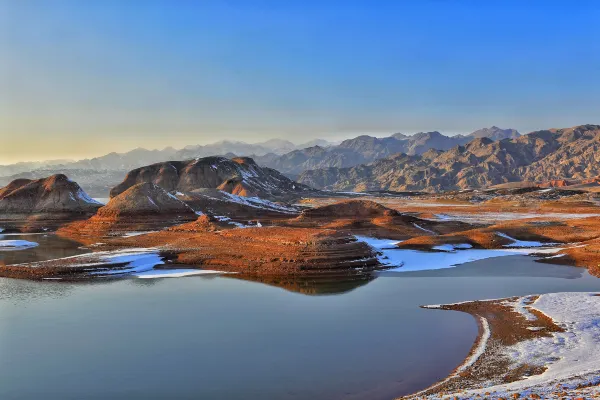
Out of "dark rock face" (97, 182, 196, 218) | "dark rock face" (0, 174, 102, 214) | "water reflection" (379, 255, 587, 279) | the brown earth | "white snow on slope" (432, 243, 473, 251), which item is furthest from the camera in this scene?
"dark rock face" (0, 174, 102, 214)

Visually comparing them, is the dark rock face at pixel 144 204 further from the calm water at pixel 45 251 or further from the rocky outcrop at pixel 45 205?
the calm water at pixel 45 251

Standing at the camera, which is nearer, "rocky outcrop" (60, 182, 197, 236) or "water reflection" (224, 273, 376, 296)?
"water reflection" (224, 273, 376, 296)

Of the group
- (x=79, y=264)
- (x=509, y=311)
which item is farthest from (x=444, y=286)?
(x=79, y=264)

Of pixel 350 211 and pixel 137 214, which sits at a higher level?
pixel 137 214

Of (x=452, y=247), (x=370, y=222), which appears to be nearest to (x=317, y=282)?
(x=452, y=247)

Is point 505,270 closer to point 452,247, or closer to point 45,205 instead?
point 452,247

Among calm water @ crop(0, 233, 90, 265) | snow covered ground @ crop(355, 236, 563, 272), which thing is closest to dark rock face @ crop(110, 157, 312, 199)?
calm water @ crop(0, 233, 90, 265)

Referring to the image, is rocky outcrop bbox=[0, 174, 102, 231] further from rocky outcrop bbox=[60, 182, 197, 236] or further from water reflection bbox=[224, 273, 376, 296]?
water reflection bbox=[224, 273, 376, 296]

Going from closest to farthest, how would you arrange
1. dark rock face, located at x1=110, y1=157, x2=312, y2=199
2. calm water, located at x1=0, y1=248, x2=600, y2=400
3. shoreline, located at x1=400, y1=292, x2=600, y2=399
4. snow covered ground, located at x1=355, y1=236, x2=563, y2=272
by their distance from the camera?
shoreline, located at x1=400, y1=292, x2=600, y2=399 < calm water, located at x1=0, y1=248, x2=600, y2=400 < snow covered ground, located at x1=355, y1=236, x2=563, y2=272 < dark rock face, located at x1=110, y1=157, x2=312, y2=199
